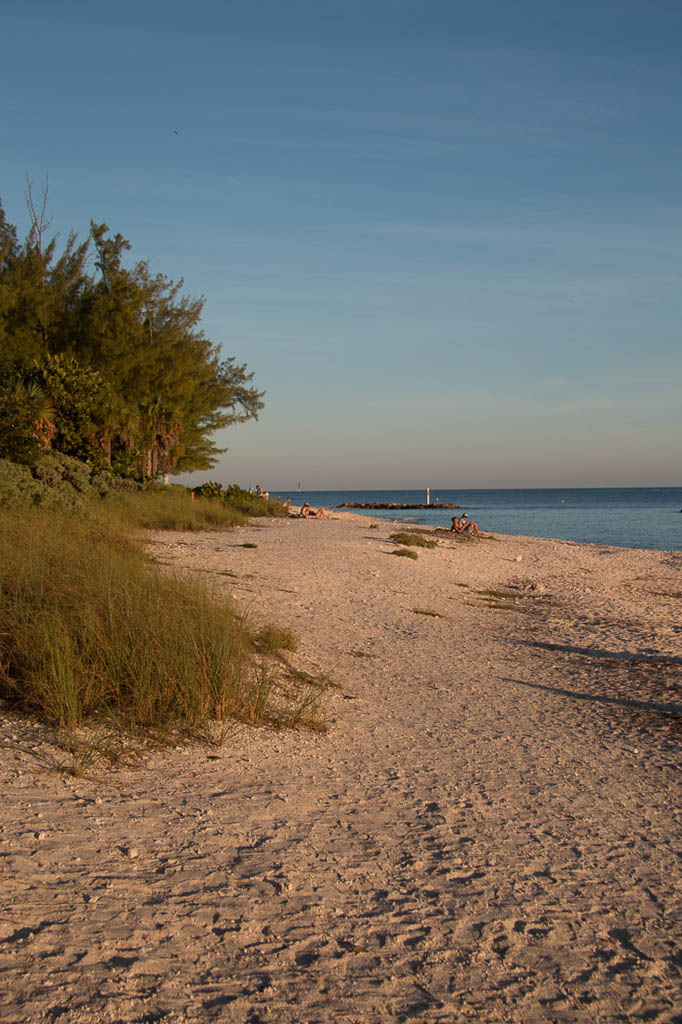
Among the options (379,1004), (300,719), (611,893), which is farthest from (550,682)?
(379,1004)

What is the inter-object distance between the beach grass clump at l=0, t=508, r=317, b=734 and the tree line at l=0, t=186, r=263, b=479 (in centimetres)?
1807

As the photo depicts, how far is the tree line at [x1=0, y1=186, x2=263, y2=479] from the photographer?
83.2ft

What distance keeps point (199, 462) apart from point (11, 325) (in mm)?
12292

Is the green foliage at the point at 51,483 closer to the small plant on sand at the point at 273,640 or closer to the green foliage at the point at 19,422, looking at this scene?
the green foliage at the point at 19,422

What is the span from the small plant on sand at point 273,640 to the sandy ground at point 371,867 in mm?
601

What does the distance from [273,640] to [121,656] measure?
7.78 feet

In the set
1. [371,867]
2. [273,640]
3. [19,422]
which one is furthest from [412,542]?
[371,867]

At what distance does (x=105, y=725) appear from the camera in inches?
214

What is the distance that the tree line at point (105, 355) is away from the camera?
83.2 ft

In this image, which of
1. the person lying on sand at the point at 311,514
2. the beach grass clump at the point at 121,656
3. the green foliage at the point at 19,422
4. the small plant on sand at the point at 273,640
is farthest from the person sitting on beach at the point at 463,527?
the beach grass clump at the point at 121,656

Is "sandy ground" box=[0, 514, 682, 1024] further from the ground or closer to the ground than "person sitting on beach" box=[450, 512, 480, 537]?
closer to the ground

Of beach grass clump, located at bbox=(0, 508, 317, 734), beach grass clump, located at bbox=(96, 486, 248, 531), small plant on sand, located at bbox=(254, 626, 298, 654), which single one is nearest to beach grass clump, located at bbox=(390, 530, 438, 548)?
beach grass clump, located at bbox=(96, 486, 248, 531)

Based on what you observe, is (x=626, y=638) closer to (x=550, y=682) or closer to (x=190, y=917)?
(x=550, y=682)

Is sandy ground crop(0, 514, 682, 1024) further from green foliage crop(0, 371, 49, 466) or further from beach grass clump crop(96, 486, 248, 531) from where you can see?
green foliage crop(0, 371, 49, 466)
